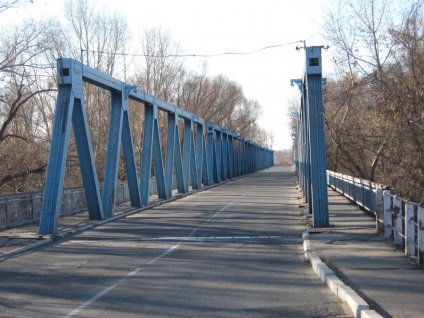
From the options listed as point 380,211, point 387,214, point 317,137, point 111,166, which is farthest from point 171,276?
point 111,166

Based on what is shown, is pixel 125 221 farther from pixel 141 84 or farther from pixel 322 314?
pixel 141 84

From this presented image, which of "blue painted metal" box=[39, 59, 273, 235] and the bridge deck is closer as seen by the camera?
the bridge deck

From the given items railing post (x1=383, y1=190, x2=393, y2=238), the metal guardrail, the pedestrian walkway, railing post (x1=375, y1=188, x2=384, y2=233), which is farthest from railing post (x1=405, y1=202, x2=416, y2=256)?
the metal guardrail

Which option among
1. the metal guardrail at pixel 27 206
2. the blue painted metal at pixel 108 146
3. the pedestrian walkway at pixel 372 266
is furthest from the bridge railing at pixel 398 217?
the metal guardrail at pixel 27 206

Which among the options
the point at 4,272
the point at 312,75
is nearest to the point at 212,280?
the point at 4,272

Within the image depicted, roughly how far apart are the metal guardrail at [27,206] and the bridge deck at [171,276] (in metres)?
2.58

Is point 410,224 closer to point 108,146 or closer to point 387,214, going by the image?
point 387,214

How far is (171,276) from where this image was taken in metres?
10.1

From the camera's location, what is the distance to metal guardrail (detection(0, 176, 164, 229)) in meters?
17.8

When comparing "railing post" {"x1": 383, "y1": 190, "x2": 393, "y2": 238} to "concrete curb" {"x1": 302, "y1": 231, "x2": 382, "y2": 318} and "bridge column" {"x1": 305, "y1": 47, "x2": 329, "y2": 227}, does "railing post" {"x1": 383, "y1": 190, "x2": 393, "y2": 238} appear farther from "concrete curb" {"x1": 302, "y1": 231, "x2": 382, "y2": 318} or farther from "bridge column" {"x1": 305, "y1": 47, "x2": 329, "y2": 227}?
"bridge column" {"x1": 305, "y1": 47, "x2": 329, "y2": 227}

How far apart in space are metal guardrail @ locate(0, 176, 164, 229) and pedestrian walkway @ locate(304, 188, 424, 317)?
9.17m

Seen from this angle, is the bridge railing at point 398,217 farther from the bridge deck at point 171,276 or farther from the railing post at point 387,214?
the bridge deck at point 171,276

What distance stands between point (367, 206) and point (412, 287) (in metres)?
11.4

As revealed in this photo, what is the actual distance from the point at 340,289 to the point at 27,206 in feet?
44.6
